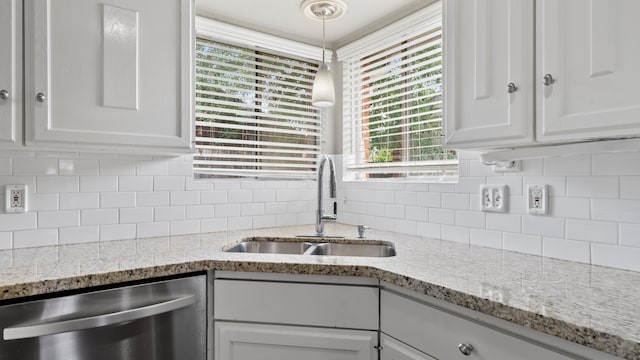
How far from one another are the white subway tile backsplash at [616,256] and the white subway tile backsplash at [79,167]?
6.82ft

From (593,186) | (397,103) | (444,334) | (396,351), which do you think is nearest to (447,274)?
(444,334)

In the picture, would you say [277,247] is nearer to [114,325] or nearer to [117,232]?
[117,232]

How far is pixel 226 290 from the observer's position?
4.62ft

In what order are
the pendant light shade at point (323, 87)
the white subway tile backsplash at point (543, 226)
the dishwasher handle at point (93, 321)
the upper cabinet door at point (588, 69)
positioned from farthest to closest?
the pendant light shade at point (323, 87), the white subway tile backsplash at point (543, 226), the dishwasher handle at point (93, 321), the upper cabinet door at point (588, 69)

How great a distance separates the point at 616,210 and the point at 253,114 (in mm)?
1808

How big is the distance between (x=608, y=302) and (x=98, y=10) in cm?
193

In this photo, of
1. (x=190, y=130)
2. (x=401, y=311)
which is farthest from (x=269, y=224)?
(x=401, y=311)

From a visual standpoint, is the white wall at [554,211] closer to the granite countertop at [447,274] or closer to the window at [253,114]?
the granite countertop at [447,274]

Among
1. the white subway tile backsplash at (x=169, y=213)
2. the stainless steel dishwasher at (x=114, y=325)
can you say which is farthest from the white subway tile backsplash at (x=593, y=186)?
the white subway tile backsplash at (x=169, y=213)

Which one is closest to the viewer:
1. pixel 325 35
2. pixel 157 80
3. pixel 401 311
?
pixel 401 311

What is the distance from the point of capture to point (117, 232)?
5.92 ft

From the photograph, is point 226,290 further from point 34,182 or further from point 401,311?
point 34,182

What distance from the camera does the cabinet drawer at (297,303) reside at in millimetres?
1322

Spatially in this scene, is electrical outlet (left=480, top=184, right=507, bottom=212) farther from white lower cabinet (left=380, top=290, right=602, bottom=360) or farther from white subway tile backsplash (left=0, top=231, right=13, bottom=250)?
white subway tile backsplash (left=0, top=231, right=13, bottom=250)
